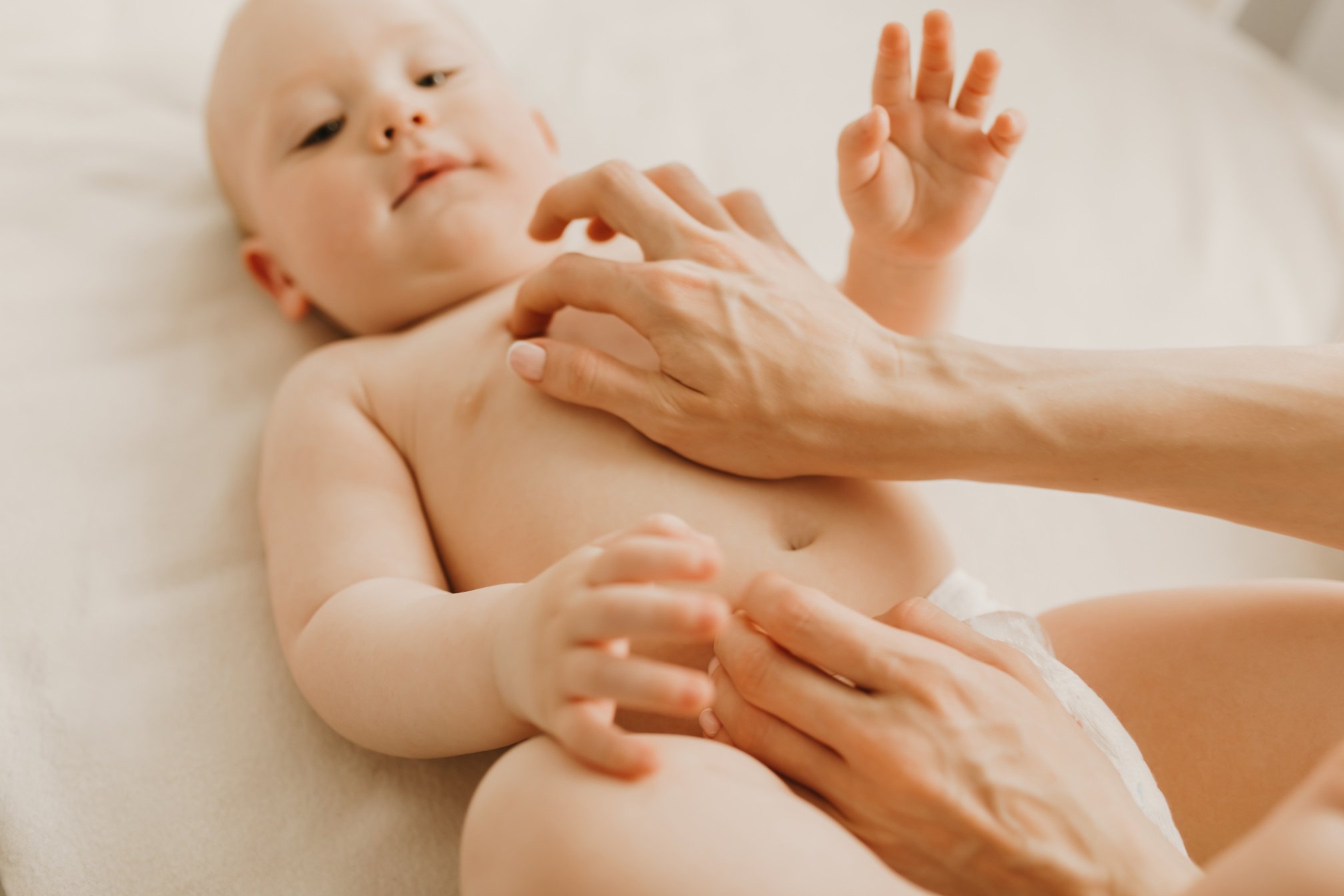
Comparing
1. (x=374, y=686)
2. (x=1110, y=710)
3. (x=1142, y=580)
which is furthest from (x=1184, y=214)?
(x=374, y=686)

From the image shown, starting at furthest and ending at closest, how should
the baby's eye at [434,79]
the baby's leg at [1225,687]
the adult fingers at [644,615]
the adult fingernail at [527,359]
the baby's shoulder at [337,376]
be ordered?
the baby's eye at [434,79], the baby's shoulder at [337,376], the adult fingernail at [527,359], the baby's leg at [1225,687], the adult fingers at [644,615]

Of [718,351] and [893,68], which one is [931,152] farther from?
[718,351]

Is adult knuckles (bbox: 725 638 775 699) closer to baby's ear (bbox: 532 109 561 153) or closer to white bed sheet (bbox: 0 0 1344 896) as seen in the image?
white bed sheet (bbox: 0 0 1344 896)

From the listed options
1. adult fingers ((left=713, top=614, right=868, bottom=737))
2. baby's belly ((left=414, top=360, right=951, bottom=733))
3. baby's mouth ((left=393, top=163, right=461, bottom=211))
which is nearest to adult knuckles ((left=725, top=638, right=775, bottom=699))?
adult fingers ((left=713, top=614, right=868, bottom=737))

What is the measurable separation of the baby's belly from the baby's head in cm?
22

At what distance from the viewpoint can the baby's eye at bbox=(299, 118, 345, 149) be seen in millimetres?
1231

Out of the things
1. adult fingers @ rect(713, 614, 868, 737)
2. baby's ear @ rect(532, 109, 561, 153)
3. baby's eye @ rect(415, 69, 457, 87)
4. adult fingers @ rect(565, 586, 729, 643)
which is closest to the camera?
adult fingers @ rect(565, 586, 729, 643)

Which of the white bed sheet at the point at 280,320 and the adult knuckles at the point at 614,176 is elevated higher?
the adult knuckles at the point at 614,176

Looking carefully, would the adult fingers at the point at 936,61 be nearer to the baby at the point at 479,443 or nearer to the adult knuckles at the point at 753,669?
the baby at the point at 479,443

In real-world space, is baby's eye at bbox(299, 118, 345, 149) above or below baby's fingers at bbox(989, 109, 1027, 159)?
below

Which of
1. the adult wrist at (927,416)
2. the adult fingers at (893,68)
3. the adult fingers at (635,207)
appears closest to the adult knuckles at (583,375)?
the adult fingers at (635,207)

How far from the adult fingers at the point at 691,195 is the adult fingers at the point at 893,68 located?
21cm

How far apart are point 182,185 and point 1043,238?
1.29 m

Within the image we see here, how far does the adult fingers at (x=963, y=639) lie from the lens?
2.68 ft
